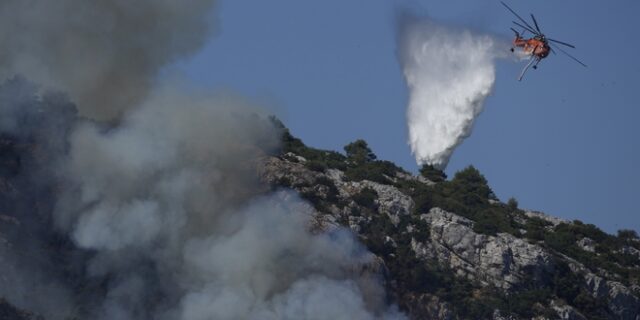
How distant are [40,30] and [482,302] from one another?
35.0m

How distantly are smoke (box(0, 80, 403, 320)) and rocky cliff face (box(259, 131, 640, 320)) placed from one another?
105 inches

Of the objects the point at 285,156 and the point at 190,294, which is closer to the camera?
the point at 190,294

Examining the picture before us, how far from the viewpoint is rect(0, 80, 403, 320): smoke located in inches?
3816

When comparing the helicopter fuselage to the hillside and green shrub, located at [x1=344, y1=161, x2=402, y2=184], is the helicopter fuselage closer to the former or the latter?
the hillside

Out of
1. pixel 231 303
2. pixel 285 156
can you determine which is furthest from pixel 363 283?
pixel 285 156

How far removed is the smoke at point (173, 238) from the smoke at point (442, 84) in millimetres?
22016

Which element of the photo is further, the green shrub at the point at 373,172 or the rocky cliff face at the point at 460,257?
the green shrub at the point at 373,172

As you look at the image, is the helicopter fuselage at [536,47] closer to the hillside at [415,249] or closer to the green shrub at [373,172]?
the hillside at [415,249]

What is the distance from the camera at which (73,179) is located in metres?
102

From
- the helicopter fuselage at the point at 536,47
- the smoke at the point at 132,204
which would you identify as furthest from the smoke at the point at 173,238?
the helicopter fuselage at the point at 536,47

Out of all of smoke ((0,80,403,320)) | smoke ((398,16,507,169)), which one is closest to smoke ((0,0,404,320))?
smoke ((0,80,403,320))

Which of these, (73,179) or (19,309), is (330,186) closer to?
(73,179)

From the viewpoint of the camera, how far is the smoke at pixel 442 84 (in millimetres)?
122938

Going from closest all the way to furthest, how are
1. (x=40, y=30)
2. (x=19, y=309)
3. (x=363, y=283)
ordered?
1. (x=19, y=309)
2. (x=363, y=283)
3. (x=40, y=30)
